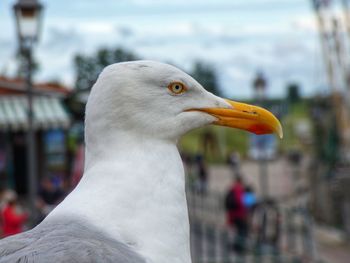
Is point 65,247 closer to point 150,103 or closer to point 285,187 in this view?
point 150,103

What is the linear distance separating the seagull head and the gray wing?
0.39 m

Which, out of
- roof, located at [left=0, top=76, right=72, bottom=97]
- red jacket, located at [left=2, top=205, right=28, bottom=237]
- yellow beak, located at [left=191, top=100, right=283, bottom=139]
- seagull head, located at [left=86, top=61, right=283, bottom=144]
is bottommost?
roof, located at [left=0, top=76, right=72, bottom=97]

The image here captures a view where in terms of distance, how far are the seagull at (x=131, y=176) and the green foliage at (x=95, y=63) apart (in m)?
2.48

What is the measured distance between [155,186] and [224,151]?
50873 mm

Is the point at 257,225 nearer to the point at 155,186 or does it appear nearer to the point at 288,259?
the point at 288,259

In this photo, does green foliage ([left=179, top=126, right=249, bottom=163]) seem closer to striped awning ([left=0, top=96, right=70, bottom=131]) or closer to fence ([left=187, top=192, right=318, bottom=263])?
striped awning ([left=0, top=96, right=70, bottom=131])

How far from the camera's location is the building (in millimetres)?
20906

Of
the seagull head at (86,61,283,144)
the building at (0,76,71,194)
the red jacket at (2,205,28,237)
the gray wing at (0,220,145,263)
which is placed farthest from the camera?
the building at (0,76,71,194)

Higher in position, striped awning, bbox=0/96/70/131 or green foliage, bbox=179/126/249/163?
striped awning, bbox=0/96/70/131

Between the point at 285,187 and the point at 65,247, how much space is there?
29.7 metres

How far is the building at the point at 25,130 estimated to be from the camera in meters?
20.9

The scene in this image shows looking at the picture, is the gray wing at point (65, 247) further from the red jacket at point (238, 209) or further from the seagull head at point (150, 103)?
the red jacket at point (238, 209)

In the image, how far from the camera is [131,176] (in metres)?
2.90

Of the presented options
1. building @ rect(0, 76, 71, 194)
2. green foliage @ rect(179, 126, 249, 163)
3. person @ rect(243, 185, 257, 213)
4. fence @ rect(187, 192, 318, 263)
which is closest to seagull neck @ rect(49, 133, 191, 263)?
fence @ rect(187, 192, 318, 263)
